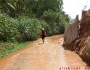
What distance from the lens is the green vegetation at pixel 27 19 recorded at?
60.8 ft

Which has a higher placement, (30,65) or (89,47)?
(89,47)

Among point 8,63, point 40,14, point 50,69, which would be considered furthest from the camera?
point 40,14

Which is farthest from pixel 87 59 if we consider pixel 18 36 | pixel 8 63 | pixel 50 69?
pixel 18 36

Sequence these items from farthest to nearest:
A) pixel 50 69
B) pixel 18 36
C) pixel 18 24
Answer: pixel 18 24 < pixel 18 36 < pixel 50 69

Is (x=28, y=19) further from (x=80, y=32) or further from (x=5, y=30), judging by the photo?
(x=80, y=32)

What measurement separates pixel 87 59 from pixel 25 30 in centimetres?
1175

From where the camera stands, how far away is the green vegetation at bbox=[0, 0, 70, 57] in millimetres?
18525

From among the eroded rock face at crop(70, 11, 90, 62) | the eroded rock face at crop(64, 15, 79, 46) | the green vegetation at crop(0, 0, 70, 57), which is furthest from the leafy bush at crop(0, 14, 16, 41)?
the eroded rock face at crop(70, 11, 90, 62)

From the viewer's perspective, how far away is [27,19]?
2556 cm

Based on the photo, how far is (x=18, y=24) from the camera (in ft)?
72.2

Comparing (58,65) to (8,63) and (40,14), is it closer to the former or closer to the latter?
(8,63)

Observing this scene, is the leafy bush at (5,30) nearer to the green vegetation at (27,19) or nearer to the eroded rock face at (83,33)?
the green vegetation at (27,19)

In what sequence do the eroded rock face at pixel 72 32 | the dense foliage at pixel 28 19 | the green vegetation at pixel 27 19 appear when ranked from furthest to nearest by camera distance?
the dense foliage at pixel 28 19
the green vegetation at pixel 27 19
the eroded rock face at pixel 72 32

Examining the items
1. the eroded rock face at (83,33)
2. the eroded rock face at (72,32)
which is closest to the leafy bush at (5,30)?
the eroded rock face at (72,32)
